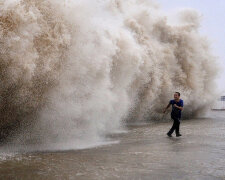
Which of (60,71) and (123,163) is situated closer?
(123,163)

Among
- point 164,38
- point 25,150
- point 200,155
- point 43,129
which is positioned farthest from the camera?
point 164,38

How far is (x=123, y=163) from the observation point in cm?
582

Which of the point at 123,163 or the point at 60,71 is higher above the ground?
the point at 60,71

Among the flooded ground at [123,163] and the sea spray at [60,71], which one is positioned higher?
the sea spray at [60,71]

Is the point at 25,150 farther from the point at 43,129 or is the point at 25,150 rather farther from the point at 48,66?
the point at 48,66

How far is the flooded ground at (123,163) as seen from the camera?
4.96 m

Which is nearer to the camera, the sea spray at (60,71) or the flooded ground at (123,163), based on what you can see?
the flooded ground at (123,163)

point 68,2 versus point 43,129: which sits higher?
point 68,2

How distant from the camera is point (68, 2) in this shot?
8.35 m

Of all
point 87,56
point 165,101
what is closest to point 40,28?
point 87,56

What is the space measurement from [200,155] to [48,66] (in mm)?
3770

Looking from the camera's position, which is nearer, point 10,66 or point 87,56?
point 10,66

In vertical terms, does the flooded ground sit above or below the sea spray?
below

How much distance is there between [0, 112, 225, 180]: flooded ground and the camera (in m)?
4.96
